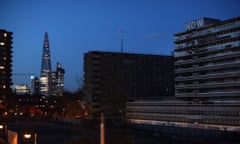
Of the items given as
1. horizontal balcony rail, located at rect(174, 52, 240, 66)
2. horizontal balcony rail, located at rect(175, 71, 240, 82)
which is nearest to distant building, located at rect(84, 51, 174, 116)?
horizontal balcony rail, located at rect(174, 52, 240, 66)

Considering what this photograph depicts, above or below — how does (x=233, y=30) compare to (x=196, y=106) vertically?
above

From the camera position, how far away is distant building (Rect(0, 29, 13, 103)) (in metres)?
147

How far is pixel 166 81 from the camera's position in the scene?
538ft

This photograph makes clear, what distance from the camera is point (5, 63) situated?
14700 cm

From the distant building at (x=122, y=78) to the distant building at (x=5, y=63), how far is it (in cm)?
2962

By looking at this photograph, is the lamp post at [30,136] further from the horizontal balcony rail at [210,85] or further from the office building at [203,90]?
the horizontal balcony rail at [210,85]

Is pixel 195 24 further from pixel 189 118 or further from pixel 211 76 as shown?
pixel 189 118

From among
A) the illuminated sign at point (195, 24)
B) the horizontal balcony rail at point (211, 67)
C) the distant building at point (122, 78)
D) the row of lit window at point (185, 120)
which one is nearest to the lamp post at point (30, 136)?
the row of lit window at point (185, 120)

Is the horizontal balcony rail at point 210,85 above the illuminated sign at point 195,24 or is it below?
below

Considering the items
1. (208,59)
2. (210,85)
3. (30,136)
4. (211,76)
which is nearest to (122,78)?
(208,59)

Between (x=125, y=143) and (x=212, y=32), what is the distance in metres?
80.5

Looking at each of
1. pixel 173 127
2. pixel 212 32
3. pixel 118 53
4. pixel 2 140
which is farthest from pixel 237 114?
pixel 118 53

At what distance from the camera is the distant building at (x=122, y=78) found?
139m

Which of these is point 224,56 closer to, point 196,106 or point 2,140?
point 196,106
